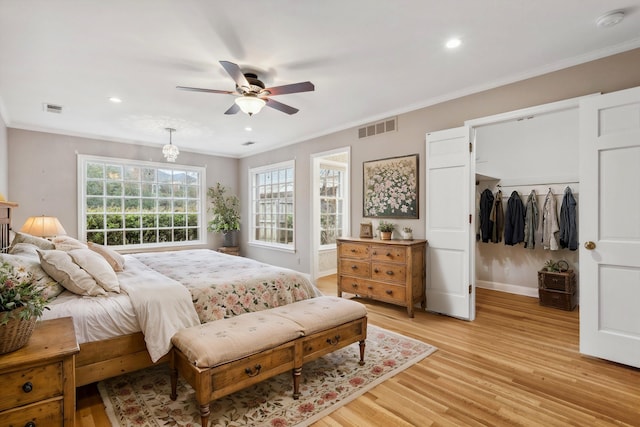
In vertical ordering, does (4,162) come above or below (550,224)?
above

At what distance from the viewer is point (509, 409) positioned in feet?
6.67

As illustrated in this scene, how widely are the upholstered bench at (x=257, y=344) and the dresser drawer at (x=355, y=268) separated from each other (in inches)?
60.7

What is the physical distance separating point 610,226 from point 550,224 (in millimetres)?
2208

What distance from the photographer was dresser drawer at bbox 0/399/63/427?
134 centimetres

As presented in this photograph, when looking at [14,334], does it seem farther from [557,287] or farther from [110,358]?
[557,287]

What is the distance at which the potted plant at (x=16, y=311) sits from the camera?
1.38 meters

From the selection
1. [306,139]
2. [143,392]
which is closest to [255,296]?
[143,392]

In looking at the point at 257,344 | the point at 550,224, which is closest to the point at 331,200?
the point at 550,224

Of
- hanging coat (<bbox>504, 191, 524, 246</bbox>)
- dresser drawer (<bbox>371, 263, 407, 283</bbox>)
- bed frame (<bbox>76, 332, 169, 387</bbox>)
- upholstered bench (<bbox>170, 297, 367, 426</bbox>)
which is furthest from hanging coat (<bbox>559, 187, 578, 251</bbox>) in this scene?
bed frame (<bbox>76, 332, 169, 387</bbox>)

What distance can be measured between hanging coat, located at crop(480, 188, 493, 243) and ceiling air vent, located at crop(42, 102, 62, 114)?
631cm

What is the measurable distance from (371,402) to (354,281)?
2224 mm

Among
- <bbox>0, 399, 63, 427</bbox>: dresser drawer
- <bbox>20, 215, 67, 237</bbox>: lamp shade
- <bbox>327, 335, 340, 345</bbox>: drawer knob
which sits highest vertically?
<bbox>20, 215, 67, 237</bbox>: lamp shade

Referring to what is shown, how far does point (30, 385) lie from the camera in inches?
54.6

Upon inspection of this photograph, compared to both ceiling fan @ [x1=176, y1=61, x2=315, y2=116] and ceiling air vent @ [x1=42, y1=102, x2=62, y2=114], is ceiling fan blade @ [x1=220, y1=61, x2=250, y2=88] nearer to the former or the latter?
ceiling fan @ [x1=176, y1=61, x2=315, y2=116]
